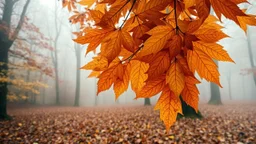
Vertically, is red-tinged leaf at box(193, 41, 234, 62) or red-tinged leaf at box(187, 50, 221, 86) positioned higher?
red-tinged leaf at box(193, 41, 234, 62)

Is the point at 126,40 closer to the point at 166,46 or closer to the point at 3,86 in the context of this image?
the point at 166,46

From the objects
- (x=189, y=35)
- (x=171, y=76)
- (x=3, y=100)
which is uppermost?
(x=189, y=35)

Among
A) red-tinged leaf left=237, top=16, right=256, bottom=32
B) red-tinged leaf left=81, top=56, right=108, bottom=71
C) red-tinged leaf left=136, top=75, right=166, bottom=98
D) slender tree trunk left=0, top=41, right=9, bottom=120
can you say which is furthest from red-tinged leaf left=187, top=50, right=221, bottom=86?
slender tree trunk left=0, top=41, right=9, bottom=120

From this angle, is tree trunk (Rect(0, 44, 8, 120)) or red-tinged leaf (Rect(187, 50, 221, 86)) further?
tree trunk (Rect(0, 44, 8, 120))

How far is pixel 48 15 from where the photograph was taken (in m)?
29.0

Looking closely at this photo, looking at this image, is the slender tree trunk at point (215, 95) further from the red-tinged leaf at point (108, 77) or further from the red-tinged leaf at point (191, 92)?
the red-tinged leaf at point (108, 77)

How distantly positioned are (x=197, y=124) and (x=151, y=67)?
4895 mm

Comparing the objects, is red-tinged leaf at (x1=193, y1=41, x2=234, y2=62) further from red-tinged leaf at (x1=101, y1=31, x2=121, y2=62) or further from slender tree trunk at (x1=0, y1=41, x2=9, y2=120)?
slender tree trunk at (x1=0, y1=41, x2=9, y2=120)

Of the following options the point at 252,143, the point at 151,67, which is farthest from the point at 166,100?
the point at 252,143

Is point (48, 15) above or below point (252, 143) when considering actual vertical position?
above

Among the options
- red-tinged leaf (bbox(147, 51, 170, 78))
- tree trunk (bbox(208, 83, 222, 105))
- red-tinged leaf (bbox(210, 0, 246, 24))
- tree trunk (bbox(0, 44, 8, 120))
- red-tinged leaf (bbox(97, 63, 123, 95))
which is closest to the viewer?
red-tinged leaf (bbox(210, 0, 246, 24))

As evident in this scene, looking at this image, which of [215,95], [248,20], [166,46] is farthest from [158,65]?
[215,95]

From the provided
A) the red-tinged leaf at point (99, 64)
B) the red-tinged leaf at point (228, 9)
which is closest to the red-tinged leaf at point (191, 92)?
the red-tinged leaf at point (228, 9)

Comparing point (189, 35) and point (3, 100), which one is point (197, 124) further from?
point (3, 100)
